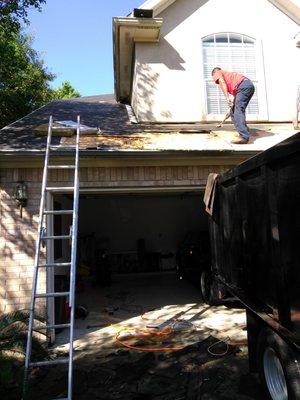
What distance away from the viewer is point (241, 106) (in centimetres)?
764

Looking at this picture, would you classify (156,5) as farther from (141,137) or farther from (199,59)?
(141,137)

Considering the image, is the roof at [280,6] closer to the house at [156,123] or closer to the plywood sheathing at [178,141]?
the house at [156,123]

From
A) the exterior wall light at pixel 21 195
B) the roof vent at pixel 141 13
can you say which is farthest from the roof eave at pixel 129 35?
the exterior wall light at pixel 21 195

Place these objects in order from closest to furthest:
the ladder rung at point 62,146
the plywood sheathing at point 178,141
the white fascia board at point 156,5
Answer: the ladder rung at point 62,146
the plywood sheathing at point 178,141
the white fascia board at point 156,5

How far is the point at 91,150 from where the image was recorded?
6367 millimetres

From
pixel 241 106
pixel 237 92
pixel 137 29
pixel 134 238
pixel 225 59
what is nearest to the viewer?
pixel 241 106

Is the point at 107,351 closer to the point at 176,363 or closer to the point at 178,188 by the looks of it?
the point at 176,363

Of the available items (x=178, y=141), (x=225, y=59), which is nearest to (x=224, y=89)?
(x=178, y=141)

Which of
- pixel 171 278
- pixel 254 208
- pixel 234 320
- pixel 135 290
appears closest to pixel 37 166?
pixel 254 208

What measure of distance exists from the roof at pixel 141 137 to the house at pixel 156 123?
21mm

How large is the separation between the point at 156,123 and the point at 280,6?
4461 mm

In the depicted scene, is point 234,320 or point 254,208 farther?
point 234,320

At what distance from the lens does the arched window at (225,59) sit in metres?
9.18

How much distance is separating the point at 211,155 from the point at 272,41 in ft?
14.7
